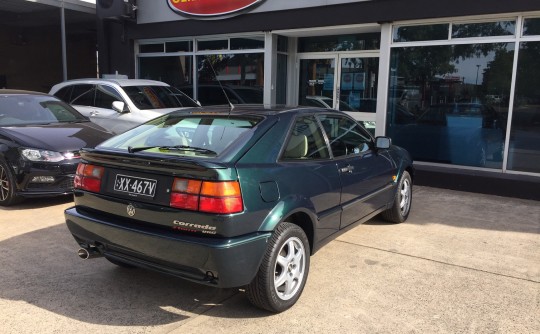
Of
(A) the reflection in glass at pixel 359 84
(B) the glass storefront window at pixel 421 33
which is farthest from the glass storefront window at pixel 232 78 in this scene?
(B) the glass storefront window at pixel 421 33

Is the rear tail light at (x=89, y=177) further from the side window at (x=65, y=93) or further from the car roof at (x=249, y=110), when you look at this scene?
the side window at (x=65, y=93)

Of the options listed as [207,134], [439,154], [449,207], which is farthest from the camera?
[439,154]

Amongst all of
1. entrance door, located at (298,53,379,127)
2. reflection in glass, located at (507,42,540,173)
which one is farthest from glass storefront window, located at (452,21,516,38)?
entrance door, located at (298,53,379,127)

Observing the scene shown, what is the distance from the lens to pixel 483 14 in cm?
723

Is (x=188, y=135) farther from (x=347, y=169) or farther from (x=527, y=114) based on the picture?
(x=527, y=114)

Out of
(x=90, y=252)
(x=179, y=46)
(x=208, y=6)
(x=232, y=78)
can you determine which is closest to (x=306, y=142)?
(x=90, y=252)

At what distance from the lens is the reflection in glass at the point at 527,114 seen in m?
7.10

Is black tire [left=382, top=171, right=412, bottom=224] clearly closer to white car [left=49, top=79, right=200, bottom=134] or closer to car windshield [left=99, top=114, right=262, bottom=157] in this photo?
car windshield [left=99, top=114, right=262, bottom=157]

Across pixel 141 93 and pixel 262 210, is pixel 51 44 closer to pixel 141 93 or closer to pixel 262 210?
Result: pixel 141 93

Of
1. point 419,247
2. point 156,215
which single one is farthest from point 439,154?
point 156,215

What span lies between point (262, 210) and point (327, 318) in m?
0.95

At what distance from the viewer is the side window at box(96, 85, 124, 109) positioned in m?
8.56

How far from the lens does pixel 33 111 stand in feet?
23.1

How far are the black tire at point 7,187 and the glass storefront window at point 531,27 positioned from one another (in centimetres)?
781
